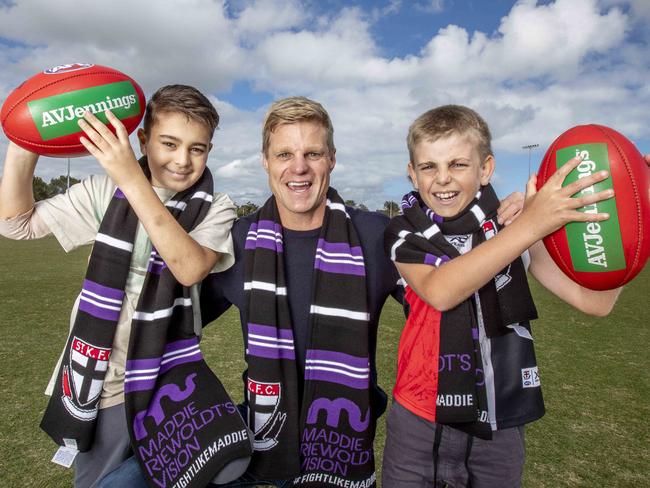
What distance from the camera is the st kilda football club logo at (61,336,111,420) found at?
5.72ft

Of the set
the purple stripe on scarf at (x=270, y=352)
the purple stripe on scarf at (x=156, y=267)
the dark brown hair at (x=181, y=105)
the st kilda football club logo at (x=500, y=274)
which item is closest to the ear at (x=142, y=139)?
the dark brown hair at (x=181, y=105)

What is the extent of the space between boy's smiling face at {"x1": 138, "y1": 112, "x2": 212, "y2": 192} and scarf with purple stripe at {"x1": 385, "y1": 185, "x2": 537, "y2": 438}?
88 cm

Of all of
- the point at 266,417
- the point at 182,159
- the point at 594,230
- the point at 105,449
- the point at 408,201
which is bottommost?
the point at 105,449

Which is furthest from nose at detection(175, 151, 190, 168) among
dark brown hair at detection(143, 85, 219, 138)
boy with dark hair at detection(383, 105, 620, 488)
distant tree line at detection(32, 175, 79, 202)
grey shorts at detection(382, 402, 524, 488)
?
distant tree line at detection(32, 175, 79, 202)

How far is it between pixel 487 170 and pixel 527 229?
0.61 meters

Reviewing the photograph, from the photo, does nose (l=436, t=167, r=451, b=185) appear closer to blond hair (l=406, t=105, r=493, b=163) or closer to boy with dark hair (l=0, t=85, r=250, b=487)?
blond hair (l=406, t=105, r=493, b=163)

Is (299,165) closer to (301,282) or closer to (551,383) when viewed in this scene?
(301,282)

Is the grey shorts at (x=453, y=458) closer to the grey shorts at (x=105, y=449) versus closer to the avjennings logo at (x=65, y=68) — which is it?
the grey shorts at (x=105, y=449)

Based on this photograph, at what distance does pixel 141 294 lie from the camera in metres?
1.79

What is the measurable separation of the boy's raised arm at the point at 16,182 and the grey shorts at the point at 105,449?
2.78 feet

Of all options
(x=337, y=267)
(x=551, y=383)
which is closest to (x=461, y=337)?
(x=337, y=267)

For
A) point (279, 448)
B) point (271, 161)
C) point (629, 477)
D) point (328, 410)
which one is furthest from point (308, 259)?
point (629, 477)

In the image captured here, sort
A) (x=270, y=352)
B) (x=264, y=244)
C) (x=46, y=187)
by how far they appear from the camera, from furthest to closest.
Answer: (x=46, y=187) < (x=264, y=244) < (x=270, y=352)

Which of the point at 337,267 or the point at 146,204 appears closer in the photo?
the point at 146,204
